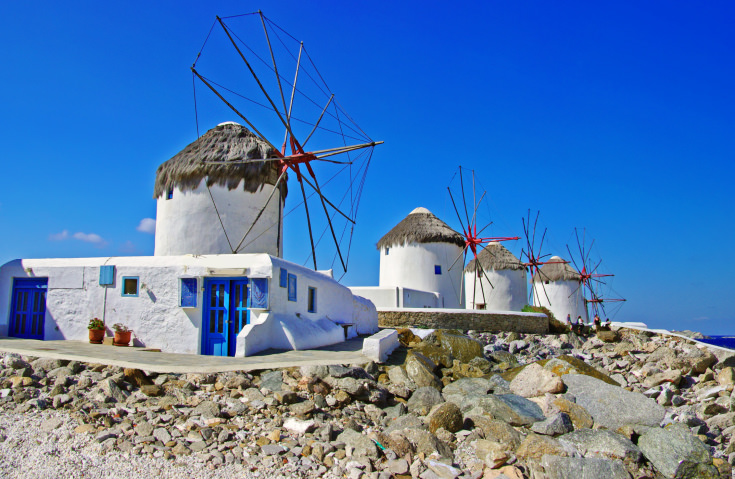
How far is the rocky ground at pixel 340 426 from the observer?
246 inches

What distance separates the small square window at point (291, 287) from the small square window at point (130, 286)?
3446mm

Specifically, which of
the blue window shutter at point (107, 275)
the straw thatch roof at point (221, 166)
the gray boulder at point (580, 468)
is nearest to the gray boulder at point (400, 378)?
the gray boulder at point (580, 468)

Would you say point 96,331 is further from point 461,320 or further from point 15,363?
point 461,320

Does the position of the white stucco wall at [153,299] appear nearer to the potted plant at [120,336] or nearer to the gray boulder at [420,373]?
the potted plant at [120,336]

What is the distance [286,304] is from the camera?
12164mm

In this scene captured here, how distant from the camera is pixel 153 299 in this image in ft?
38.8

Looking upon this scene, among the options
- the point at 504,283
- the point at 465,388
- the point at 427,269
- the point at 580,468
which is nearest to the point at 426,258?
the point at 427,269

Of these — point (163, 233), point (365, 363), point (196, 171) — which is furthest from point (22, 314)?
point (365, 363)

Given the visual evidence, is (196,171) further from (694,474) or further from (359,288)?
(694,474)

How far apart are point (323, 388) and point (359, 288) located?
15.2m

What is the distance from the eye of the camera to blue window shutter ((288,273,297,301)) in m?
12.3

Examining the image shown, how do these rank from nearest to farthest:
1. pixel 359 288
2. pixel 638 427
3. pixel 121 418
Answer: pixel 121 418, pixel 638 427, pixel 359 288

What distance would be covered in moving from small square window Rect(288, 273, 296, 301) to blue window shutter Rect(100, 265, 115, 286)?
13.2 feet

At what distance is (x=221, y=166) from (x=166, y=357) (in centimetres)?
655
